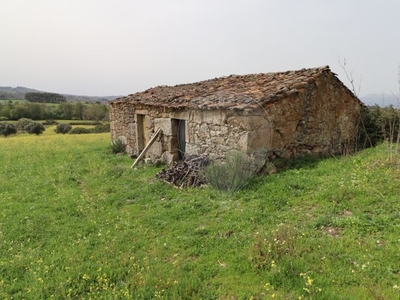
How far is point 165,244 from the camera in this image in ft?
15.9

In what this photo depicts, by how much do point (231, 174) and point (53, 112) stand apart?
45.1 m

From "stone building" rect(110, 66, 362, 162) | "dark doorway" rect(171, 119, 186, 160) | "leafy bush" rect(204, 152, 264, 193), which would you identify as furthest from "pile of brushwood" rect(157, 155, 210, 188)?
"dark doorway" rect(171, 119, 186, 160)

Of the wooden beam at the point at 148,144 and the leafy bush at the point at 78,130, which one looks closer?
the wooden beam at the point at 148,144

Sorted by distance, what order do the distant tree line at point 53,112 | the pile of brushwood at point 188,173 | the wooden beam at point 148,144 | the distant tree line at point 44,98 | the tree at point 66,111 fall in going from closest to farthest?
1. the pile of brushwood at point 188,173
2. the wooden beam at point 148,144
3. the distant tree line at point 53,112
4. the tree at point 66,111
5. the distant tree line at point 44,98

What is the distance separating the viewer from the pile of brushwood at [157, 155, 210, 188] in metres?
7.77

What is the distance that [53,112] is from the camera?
45.2 metres

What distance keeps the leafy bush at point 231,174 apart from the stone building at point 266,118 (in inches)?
30.3

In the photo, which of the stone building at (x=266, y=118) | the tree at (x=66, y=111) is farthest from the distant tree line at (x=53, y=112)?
the stone building at (x=266, y=118)

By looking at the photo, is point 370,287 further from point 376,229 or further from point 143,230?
point 143,230

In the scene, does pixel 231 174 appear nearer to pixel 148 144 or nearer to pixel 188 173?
pixel 188 173

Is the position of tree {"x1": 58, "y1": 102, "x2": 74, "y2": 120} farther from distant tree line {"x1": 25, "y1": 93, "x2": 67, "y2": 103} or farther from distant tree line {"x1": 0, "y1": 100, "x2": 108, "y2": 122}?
distant tree line {"x1": 25, "y1": 93, "x2": 67, "y2": 103}

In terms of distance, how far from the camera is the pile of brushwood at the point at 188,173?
25.5ft

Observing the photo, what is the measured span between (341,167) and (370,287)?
452cm

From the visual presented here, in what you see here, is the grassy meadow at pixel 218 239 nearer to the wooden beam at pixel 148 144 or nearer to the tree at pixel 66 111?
the wooden beam at pixel 148 144
